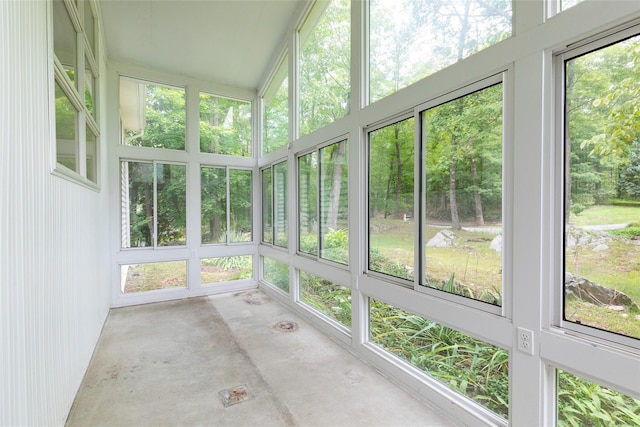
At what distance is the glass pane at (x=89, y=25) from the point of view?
10.2 ft

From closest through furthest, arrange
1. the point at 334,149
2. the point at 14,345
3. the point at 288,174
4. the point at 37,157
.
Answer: the point at 14,345 → the point at 37,157 → the point at 334,149 → the point at 288,174

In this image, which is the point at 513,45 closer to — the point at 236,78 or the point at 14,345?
the point at 14,345

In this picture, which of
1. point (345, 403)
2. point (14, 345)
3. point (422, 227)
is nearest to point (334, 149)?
point (422, 227)

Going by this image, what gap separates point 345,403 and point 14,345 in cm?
203

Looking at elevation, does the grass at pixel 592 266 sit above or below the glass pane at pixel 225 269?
above

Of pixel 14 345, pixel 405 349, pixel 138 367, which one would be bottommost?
pixel 138 367

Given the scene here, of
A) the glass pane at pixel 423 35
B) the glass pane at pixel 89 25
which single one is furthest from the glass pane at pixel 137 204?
the glass pane at pixel 423 35

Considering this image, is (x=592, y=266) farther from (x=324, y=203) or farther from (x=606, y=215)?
(x=324, y=203)

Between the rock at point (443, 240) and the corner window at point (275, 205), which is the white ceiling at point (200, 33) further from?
the rock at point (443, 240)

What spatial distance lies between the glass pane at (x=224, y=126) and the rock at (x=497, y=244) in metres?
4.89

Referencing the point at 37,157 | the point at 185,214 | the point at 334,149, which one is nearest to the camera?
the point at 37,157

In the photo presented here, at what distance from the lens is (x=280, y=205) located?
5.11 m

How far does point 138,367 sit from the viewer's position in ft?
9.36

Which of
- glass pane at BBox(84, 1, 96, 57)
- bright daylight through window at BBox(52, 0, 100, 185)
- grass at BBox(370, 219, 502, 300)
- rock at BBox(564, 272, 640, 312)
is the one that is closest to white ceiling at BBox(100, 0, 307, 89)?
glass pane at BBox(84, 1, 96, 57)
